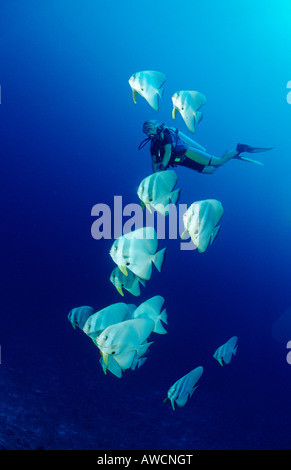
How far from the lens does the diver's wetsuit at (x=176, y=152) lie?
15.9 feet

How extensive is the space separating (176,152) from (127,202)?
28.1 m

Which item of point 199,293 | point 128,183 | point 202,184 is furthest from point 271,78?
point 199,293

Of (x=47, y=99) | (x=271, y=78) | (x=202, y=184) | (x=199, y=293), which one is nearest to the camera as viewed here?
(x=199, y=293)

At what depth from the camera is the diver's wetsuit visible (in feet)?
15.9

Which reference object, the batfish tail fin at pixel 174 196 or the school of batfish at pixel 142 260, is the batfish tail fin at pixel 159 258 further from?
the batfish tail fin at pixel 174 196

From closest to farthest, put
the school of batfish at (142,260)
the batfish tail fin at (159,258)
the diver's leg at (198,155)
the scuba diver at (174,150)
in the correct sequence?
the school of batfish at (142,260) → the batfish tail fin at (159,258) → the scuba diver at (174,150) → the diver's leg at (198,155)

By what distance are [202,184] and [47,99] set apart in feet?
70.0

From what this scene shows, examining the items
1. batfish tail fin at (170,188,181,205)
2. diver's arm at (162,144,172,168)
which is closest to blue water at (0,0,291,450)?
batfish tail fin at (170,188,181,205)

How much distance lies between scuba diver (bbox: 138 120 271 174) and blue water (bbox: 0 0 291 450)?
4600mm

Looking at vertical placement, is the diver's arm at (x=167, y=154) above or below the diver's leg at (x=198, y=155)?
below

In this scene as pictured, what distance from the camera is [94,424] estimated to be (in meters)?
6.09

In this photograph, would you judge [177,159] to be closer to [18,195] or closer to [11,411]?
[11,411]

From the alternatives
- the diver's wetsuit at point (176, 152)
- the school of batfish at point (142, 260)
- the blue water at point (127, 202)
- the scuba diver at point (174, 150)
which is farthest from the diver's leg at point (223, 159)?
the blue water at point (127, 202)
